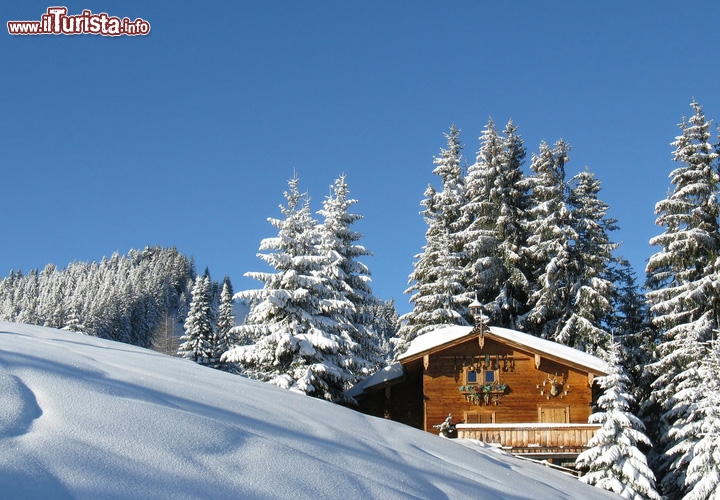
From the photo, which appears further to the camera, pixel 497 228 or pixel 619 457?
pixel 497 228

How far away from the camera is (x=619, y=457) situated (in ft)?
68.7

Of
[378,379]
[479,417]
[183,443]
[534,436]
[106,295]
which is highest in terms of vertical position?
[106,295]

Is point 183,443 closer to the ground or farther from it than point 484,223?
closer to the ground

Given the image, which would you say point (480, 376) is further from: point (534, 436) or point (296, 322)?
point (296, 322)

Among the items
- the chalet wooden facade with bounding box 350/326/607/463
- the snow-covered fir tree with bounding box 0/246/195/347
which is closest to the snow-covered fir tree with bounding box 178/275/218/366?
the snow-covered fir tree with bounding box 0/246/195/347

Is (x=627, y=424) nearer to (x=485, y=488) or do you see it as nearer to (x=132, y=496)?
(x=485, y=488)

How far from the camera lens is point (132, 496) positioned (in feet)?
17.6

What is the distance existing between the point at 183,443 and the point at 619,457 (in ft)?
59.7

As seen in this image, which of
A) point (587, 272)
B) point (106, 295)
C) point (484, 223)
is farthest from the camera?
point (106, 295)

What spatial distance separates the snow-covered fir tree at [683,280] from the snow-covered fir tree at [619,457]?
5.01m

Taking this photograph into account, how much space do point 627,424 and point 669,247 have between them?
10.5m

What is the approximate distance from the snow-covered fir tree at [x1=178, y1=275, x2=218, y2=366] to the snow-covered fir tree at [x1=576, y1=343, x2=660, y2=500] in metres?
30.8

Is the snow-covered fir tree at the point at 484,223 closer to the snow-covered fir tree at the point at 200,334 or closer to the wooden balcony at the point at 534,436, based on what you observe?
the wooden balcony at the point at 534,436

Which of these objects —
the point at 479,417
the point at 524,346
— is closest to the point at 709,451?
the point at 524,346
